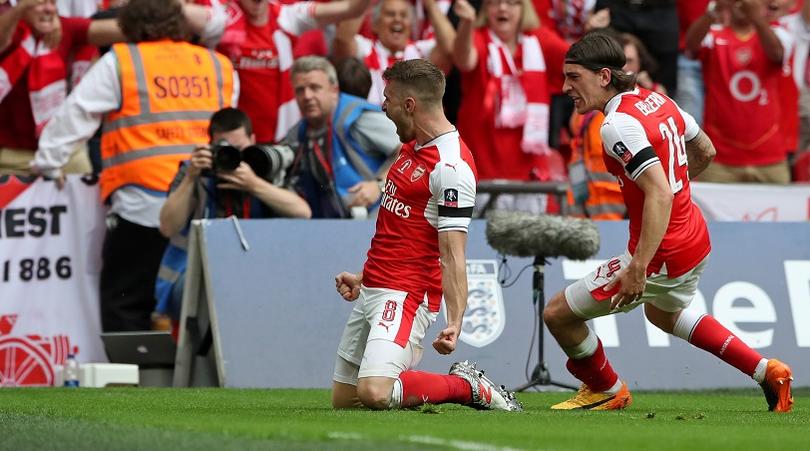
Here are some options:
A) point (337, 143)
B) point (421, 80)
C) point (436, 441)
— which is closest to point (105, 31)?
point (337, 143)

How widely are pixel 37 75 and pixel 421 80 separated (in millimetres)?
5403

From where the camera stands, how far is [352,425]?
6.85 metres

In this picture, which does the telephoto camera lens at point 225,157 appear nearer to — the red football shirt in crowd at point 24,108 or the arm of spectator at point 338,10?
the red football shirt in crowd at point 24,108

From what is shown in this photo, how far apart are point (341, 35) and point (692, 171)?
16.5ft

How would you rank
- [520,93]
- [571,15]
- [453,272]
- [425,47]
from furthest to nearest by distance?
[571,15], [425,47], [520,93], [453,272]

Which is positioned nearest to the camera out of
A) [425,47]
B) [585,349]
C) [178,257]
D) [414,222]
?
[414,222]

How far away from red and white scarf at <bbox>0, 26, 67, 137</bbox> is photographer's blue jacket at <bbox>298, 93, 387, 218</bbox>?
2178 mm

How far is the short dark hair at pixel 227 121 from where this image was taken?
11.2 m

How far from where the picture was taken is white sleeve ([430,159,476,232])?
771 centimetres

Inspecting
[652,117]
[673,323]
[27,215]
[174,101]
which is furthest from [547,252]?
[27,215]

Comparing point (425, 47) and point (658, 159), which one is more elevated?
point (425, 47)

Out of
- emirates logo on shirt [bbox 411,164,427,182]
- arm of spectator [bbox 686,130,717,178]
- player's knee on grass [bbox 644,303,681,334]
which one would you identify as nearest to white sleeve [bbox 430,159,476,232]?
emirates logo on shirt [bbox 411,164,427,182]

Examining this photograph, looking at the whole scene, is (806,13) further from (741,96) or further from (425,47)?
(425,47)

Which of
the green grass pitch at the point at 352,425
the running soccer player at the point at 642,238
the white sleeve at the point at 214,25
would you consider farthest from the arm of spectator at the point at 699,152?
the white sleeve at the point at 214,25
